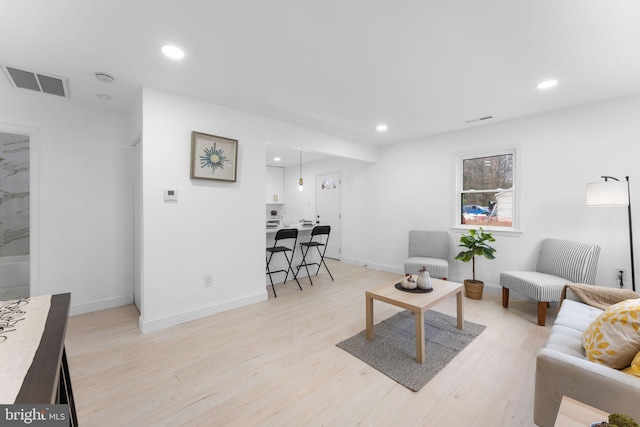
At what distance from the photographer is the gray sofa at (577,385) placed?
3.66 feet

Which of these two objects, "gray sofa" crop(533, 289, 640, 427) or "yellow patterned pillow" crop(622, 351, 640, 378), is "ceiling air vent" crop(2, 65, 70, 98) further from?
"yellow patterned pillow" crop(622, 351, 640, 378)

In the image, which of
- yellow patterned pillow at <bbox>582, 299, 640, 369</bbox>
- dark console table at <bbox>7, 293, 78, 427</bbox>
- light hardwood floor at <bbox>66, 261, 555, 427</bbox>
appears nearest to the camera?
dark console table at <bbox>7, 293, 78, 427</bbox>

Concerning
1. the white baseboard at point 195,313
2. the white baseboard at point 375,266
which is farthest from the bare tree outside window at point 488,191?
the white baseboard at point 195,313

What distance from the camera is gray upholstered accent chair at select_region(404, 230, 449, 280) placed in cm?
379

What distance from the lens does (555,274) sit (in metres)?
3.11

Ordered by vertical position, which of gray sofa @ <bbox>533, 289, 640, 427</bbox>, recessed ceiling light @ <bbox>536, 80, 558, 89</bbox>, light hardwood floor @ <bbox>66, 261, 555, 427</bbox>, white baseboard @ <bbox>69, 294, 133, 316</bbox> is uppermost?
recessed ceiling light @ <bbox>536, 80, 558, 89</bbox>

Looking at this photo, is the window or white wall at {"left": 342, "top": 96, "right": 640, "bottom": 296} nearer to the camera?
white wall at {"left": 342, "top": 96, "right": 640, "bottom": 296}

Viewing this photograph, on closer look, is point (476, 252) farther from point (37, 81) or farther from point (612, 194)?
point (37, 81)

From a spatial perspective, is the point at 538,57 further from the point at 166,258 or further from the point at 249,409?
the point at 166,258

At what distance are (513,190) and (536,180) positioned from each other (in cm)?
29

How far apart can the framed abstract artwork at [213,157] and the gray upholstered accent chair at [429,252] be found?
284 centimetres

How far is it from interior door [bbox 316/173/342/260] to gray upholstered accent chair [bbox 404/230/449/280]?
2005 millimetres

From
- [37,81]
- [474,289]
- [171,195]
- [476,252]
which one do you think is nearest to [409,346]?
[474,289]

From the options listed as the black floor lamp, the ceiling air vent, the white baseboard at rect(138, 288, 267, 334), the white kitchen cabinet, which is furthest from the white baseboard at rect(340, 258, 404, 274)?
the ceiling air vent
